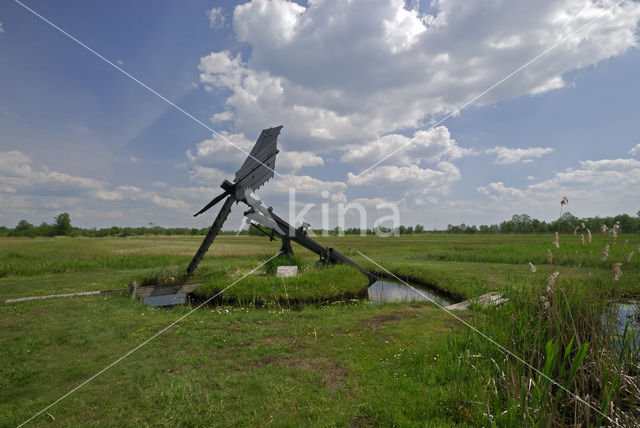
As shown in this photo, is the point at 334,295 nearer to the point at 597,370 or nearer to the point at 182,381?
the point at 182,381

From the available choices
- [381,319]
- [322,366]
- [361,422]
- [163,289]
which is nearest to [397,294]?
[381,319]

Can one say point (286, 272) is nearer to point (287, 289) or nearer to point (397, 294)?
point (287, 289)

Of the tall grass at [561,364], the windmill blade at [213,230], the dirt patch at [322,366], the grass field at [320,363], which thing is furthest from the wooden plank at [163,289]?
the tall grass at [561,364]

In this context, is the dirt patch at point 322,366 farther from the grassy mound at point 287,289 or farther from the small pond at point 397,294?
the small pond at point 397,294

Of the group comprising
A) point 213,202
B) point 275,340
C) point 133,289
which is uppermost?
point 213,202

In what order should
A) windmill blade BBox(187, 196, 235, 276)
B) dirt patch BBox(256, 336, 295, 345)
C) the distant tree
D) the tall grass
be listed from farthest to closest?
the distant tree < windmill blade BBox(187, 196, 235, 276) < dirt patch BBox(256, 336, 295, 345) < the tall grass

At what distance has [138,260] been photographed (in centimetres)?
2314

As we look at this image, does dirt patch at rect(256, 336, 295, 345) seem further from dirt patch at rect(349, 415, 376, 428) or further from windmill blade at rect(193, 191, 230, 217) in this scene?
windmill blade at rect(193, 191, 230, 217)

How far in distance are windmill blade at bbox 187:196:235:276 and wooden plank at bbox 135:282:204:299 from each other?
875 mm

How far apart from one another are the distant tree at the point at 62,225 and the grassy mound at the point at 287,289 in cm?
8123

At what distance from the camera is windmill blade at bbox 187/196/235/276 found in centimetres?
1334

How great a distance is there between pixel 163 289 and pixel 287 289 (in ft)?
19.3

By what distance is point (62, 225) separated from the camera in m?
69.1

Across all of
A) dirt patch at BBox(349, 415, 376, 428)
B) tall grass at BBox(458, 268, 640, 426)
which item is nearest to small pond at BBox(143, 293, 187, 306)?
dirt patch at BBox(349, 415, 376, 428)
